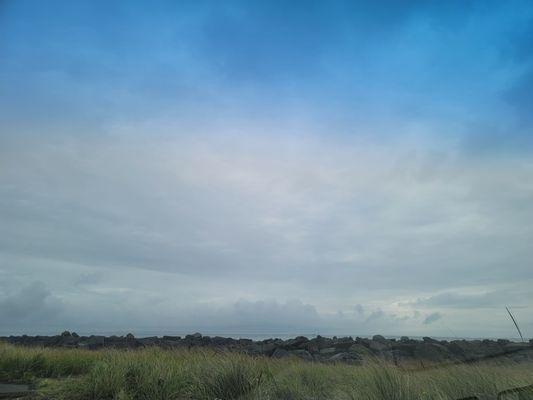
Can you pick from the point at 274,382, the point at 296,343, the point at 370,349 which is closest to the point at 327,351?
the point at 370,349

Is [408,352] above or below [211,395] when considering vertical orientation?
above

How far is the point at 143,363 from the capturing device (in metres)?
10.8

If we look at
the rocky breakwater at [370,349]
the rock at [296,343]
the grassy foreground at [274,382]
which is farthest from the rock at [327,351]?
the grassy foreground at [274,382]

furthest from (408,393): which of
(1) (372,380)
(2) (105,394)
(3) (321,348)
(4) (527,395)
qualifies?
(3) (321,348)

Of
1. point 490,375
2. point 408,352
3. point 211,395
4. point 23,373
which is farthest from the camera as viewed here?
point 408,352

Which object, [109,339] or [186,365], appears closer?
[186,365]

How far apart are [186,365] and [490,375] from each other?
6.46m

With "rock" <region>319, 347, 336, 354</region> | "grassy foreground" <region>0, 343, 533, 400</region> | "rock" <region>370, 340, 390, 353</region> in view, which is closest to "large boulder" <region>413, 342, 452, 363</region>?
"rock" <region>370, 340, 390, 353</region>

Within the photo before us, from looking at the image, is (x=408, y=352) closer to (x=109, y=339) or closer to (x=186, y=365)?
(x=186, y=365)

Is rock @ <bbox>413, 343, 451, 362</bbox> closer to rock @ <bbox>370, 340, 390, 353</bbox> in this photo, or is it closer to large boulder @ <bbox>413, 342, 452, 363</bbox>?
large boulder @ <bbox>413, 342, 452, 363</bbox>

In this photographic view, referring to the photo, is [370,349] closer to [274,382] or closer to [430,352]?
[430,352]

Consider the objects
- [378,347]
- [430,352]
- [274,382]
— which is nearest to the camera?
[274,382]

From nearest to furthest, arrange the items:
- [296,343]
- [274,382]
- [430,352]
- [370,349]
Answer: [274,382], [430,352], [370,349], [296,343]

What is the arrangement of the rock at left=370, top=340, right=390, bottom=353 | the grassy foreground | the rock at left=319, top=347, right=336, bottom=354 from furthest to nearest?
the rock at left=319, top=347, right=336, bottom=354 → the rock at left=370, top=340, right=390, bottom=353 → the grassy foreground
